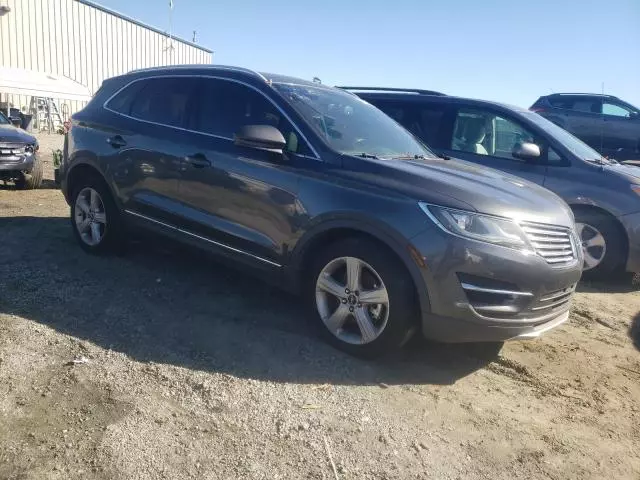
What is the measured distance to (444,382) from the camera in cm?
338

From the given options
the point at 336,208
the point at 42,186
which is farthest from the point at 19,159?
the point at 336,208

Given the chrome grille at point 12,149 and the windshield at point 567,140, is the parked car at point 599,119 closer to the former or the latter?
the windshield at point 567,140

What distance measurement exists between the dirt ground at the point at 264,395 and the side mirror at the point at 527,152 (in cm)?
193

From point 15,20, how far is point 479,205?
26289 mm

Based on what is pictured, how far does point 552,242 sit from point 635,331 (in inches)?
69.2

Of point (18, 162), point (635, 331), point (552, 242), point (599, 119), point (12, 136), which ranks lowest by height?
point (18, 162)

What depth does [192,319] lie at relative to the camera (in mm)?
3977

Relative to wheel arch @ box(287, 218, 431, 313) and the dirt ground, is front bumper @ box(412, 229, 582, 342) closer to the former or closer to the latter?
wheel arch @ box(287, 218, 431, 313)

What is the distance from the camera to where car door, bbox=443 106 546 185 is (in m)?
6.03

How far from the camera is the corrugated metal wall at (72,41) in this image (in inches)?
937

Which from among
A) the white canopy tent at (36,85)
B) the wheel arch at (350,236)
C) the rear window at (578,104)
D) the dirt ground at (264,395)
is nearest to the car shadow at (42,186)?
the dirt ground at (264,395)

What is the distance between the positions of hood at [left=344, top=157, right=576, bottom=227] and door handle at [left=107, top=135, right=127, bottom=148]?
7.52ft

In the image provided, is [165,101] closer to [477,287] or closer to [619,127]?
[477,287]

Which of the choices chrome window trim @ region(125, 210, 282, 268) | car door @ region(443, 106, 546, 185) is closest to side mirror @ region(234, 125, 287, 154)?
chrome window trim @ region(125, 210, 282, 268)
